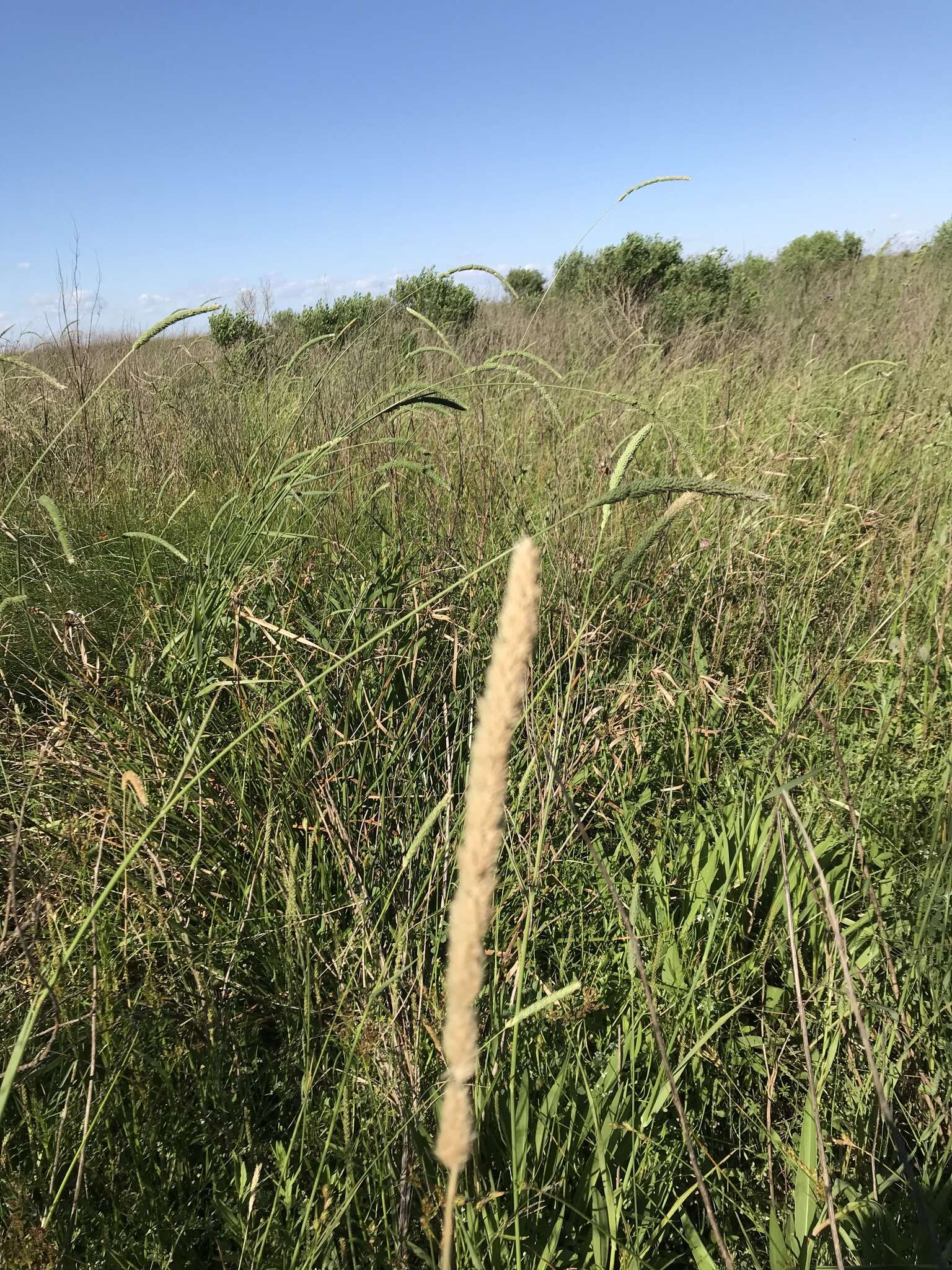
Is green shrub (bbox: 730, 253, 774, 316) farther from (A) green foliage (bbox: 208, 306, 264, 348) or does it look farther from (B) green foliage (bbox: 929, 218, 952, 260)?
(A) green foliage (bbox: 208, 306, 264, 348)

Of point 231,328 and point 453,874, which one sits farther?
point 231,328

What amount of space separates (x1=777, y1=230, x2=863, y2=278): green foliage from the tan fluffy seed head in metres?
9.77

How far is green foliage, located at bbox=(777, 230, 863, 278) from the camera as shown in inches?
360

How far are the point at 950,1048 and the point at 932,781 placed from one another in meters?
0.66

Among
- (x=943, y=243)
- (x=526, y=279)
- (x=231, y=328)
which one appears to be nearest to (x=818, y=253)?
(x=943, y=243)

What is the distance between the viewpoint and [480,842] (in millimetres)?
336

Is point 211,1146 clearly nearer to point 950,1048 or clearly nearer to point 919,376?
point 950,1048

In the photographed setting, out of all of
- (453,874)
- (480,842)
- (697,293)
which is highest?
(697,293)

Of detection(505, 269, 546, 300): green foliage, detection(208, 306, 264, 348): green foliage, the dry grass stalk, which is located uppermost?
detection(505, 269, 546, 300): green foliage

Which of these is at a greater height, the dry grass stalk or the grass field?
the dry grass stalk

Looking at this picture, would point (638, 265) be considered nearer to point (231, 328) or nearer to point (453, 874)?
point (231, 328)

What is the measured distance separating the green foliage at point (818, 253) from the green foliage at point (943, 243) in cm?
85

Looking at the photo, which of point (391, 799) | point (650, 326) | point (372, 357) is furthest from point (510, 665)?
point (650, 326)

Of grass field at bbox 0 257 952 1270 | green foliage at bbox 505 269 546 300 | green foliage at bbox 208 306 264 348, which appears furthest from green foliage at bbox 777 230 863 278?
grass field at bbox 0 257 952 1270
